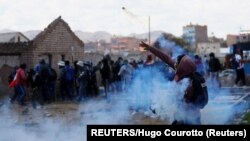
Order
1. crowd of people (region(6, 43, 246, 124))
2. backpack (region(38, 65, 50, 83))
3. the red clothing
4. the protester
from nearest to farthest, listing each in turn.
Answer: the protester, the red clothing, crowd of people (region(6, 43, 246, 124)), backpack (region(38, 65, 50, 83))

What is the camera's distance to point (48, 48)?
20.4 m

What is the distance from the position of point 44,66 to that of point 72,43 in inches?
200

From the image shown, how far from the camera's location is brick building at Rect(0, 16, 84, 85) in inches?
773

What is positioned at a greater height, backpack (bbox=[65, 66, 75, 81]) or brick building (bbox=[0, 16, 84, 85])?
brick building (bbox=[0, 16, 84, 85])

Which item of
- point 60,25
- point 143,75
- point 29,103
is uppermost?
point 60,25

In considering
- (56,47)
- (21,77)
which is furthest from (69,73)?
(56,47)

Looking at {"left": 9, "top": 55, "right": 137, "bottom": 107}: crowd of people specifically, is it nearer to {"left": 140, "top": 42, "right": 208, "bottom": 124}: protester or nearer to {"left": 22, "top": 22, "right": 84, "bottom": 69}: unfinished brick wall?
{"left": 22, "top": 22, "right": 84, "bottom": 69}: unfinished brick wall

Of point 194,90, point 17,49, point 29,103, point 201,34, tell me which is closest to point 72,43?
point 17,49

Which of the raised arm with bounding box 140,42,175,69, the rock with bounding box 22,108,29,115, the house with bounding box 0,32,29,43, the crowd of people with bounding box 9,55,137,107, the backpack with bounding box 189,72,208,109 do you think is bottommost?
the rock with bounding box 22,108,29,115

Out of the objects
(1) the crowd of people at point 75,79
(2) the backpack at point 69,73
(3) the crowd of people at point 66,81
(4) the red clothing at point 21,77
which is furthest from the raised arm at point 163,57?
(2) the backpack at point 69,73

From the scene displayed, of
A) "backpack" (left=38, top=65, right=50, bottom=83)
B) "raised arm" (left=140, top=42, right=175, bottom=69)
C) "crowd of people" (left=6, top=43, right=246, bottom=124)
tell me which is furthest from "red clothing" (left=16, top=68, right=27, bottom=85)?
"raised arm" (left=140, top=42, right=175, bottom=69)

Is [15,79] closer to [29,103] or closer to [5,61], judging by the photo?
[29,103]

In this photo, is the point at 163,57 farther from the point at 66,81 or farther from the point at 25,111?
the point at 66,81

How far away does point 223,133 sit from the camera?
675 centimetres
